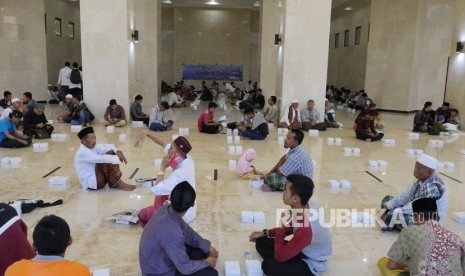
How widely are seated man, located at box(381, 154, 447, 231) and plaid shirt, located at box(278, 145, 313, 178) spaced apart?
128cm

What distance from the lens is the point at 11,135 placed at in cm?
960

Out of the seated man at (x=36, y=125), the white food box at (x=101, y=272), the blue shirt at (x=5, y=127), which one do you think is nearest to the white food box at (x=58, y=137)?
the seated man at (x=36, y=125)

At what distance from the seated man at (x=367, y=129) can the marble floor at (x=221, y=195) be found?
0.33m

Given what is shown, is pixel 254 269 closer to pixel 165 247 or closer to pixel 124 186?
pixel 165 247

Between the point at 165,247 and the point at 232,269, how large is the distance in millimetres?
899

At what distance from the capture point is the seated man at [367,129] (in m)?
11.9

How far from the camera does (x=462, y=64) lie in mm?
16297

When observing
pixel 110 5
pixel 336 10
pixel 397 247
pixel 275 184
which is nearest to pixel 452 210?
pixel 275 184

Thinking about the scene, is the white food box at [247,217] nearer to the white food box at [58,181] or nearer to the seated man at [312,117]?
the white food box at [58,181]

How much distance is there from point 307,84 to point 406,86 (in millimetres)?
6997

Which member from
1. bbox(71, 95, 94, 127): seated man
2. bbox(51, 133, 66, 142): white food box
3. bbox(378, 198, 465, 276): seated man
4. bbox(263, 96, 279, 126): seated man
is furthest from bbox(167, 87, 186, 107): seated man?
bbox(378, 198, 465, 276): seated man

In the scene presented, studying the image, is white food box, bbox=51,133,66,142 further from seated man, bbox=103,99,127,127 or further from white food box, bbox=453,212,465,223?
white food box, bbox=453,212,465,223

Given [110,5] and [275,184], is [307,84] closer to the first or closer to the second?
[110,5]

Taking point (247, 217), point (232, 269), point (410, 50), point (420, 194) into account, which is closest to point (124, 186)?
point (247, 217)
